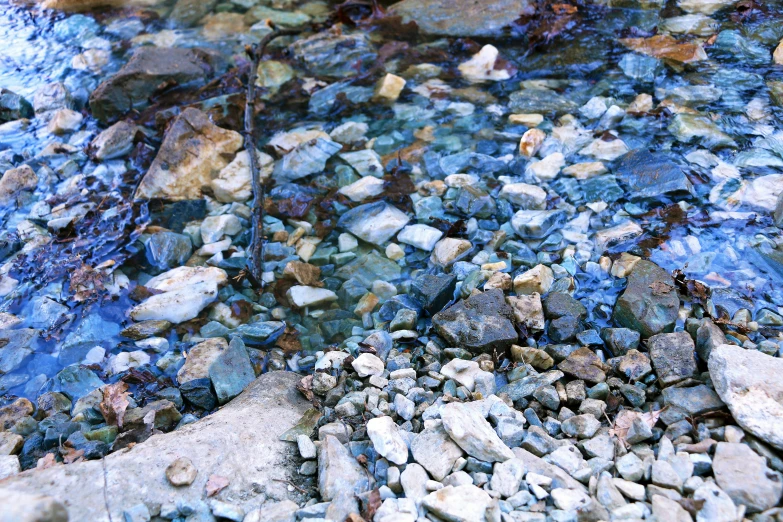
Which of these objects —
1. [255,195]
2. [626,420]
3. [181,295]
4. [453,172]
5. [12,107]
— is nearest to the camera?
[626,420]

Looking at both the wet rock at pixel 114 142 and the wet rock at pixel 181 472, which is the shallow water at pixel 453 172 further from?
the wet rock at pixel 181 472

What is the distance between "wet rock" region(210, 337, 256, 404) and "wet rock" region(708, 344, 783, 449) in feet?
6.31

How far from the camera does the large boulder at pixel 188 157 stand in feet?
12.8

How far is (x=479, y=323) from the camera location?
2680 mm

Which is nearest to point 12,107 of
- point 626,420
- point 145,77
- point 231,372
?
point 145,77

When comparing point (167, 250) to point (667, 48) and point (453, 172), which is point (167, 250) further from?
point (667, 48)

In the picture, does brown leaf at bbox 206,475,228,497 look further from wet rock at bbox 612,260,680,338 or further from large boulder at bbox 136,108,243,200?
large boulder at bbox 136,108,243,200

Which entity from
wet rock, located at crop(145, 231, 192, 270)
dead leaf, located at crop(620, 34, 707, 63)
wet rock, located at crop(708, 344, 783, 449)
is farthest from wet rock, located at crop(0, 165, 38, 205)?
dead leaf, located at crop(620, 34, 707, 63)

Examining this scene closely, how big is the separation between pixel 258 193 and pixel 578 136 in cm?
213

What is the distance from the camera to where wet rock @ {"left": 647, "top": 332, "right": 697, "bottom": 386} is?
7.63 ft

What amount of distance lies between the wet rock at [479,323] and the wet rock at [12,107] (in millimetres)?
4141

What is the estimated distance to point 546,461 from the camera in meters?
2.02

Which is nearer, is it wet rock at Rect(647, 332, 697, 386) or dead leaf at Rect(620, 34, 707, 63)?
wet rock at Rect(647, 332, 697, 386)

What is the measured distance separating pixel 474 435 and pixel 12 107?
481 cm
